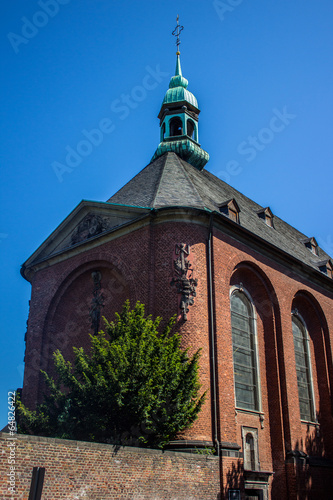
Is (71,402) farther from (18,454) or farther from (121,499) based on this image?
(18,454)

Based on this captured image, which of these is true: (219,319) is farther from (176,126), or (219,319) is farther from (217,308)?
(176,126)

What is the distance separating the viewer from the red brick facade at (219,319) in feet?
61.9

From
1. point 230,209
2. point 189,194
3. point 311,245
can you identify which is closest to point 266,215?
point 311,245

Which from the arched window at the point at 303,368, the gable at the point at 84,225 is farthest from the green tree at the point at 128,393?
the arched window at the point at 303,368

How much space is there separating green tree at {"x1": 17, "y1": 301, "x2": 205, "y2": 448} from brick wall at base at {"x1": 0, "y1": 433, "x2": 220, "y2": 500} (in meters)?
1.36

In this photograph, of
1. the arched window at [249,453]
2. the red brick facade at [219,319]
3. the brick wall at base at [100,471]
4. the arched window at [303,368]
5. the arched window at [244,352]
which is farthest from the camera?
the arched window at [303,368]

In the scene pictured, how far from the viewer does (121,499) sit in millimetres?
12867

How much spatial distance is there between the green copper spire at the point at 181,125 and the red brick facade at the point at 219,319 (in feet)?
28.4

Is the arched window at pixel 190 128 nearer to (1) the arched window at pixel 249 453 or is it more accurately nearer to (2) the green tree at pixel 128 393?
(2) the green tree at pixel 128 393

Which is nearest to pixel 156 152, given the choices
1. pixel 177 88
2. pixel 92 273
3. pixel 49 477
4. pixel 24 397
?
pixel 177 88

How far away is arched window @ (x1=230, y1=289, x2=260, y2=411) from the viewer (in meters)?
21.3

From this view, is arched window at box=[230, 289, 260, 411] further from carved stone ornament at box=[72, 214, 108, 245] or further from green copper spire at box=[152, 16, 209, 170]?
green copper spire at box=[152, 16, 209, 170]

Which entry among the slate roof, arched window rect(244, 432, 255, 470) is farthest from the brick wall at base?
the slate roof

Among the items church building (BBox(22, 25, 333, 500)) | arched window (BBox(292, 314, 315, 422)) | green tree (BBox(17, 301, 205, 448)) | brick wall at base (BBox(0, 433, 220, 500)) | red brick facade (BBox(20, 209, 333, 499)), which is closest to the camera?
brick wall at base (BBox(0, 433, 220, 500))
